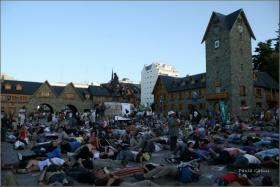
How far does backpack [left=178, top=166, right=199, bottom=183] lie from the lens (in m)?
8.06

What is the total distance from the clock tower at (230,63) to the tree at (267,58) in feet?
40.9

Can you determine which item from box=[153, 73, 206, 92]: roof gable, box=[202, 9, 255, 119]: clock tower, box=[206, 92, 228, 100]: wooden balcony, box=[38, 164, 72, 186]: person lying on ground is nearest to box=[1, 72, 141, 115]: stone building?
box=[153, 73, 206, 92]: roof gable

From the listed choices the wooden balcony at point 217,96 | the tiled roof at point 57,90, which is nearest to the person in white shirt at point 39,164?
the wooden balcony at point 217,96

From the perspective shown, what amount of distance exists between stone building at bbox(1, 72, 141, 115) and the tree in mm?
32384

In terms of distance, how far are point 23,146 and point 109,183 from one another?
8.31 m

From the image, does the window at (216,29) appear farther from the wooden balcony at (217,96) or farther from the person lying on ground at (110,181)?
the person lying on ground at (110,181)

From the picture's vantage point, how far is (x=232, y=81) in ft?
143

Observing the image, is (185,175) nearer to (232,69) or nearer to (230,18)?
(232,69)

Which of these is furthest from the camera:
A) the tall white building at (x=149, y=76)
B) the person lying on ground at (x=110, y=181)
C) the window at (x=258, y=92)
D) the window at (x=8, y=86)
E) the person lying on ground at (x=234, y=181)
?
the tall white building at (x=149, y=76)

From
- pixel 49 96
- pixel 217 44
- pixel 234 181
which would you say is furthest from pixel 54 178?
pixel 49 96

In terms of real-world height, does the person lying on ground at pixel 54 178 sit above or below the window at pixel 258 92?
below

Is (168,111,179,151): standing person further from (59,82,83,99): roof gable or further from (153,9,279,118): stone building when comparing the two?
(59,82,83,99): roof gable

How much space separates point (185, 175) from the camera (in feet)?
26.7

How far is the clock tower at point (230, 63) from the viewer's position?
43688 mm
